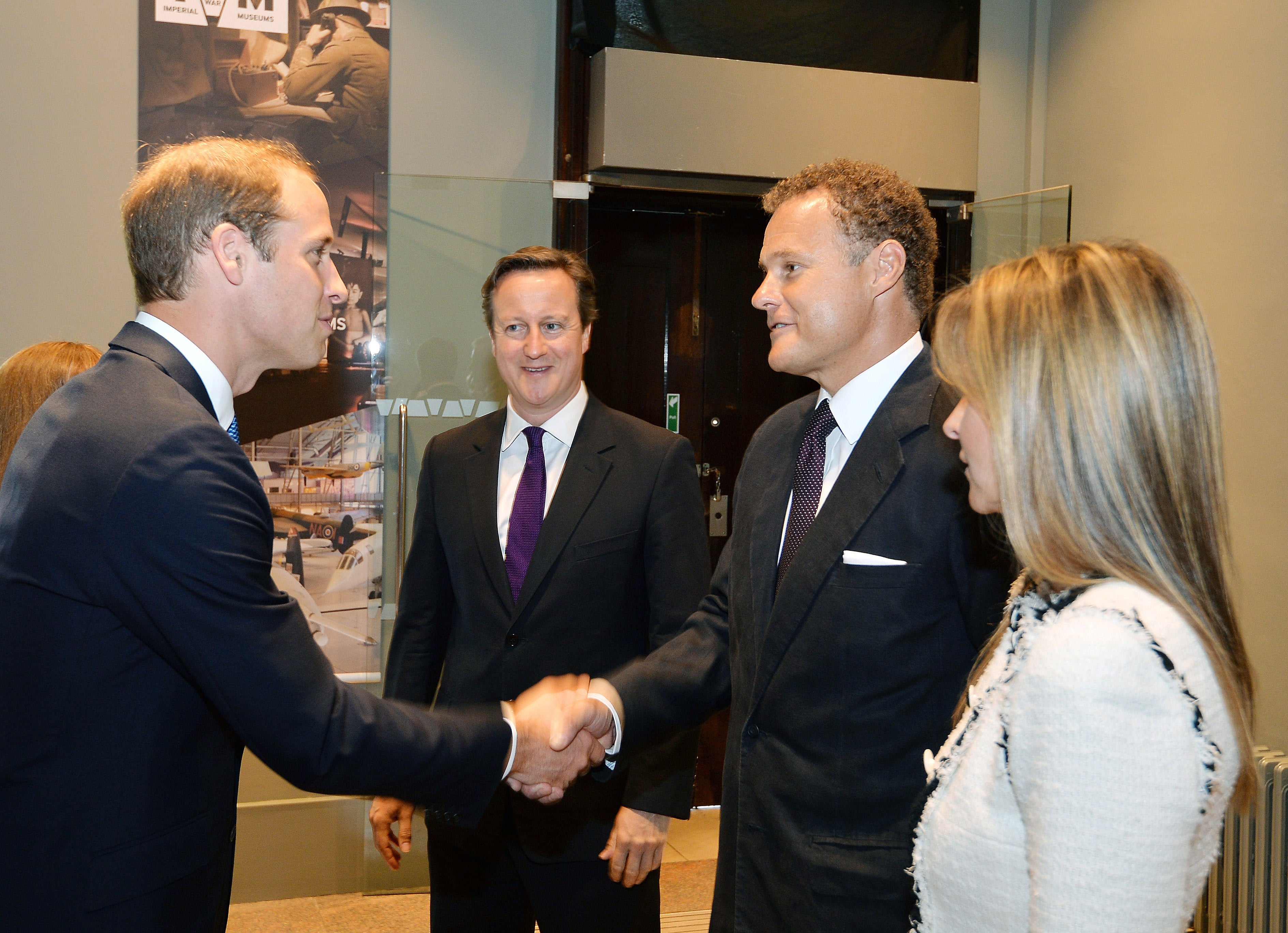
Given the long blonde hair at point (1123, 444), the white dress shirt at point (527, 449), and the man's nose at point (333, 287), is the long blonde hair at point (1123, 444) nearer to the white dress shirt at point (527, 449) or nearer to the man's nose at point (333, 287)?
the man's nose at point (333, 287)

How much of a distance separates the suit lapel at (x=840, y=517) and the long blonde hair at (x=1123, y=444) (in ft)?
1.82

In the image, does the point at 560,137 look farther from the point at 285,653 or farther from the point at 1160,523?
the point at 1160,523

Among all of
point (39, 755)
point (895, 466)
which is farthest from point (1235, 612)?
point (39, 755)

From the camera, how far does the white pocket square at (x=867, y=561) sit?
1.59 m

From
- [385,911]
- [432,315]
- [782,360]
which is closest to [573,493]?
[782,360]

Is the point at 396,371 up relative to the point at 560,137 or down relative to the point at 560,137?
down

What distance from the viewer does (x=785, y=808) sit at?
64.1 inches

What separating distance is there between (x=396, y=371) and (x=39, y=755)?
258 centimetres

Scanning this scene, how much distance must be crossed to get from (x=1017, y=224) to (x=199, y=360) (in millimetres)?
3361

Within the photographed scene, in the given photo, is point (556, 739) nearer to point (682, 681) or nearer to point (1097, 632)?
point (682, 681)

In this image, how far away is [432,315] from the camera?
3.80 metres

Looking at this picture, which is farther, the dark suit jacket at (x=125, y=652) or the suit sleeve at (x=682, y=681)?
the suit sleeve at (x=682, y=681)

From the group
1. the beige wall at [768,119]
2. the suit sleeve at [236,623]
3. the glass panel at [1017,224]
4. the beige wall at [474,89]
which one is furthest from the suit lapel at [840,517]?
the beige wall at [474,89]

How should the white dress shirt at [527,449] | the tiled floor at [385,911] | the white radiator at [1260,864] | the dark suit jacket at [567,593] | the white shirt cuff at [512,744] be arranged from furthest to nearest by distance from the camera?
the tiled floor at [385,911], the white radiator at [1260,864], the white dress shirt at [527,449], the dark suit jacket at [567,593], the white shirt cuff at [512,744]
